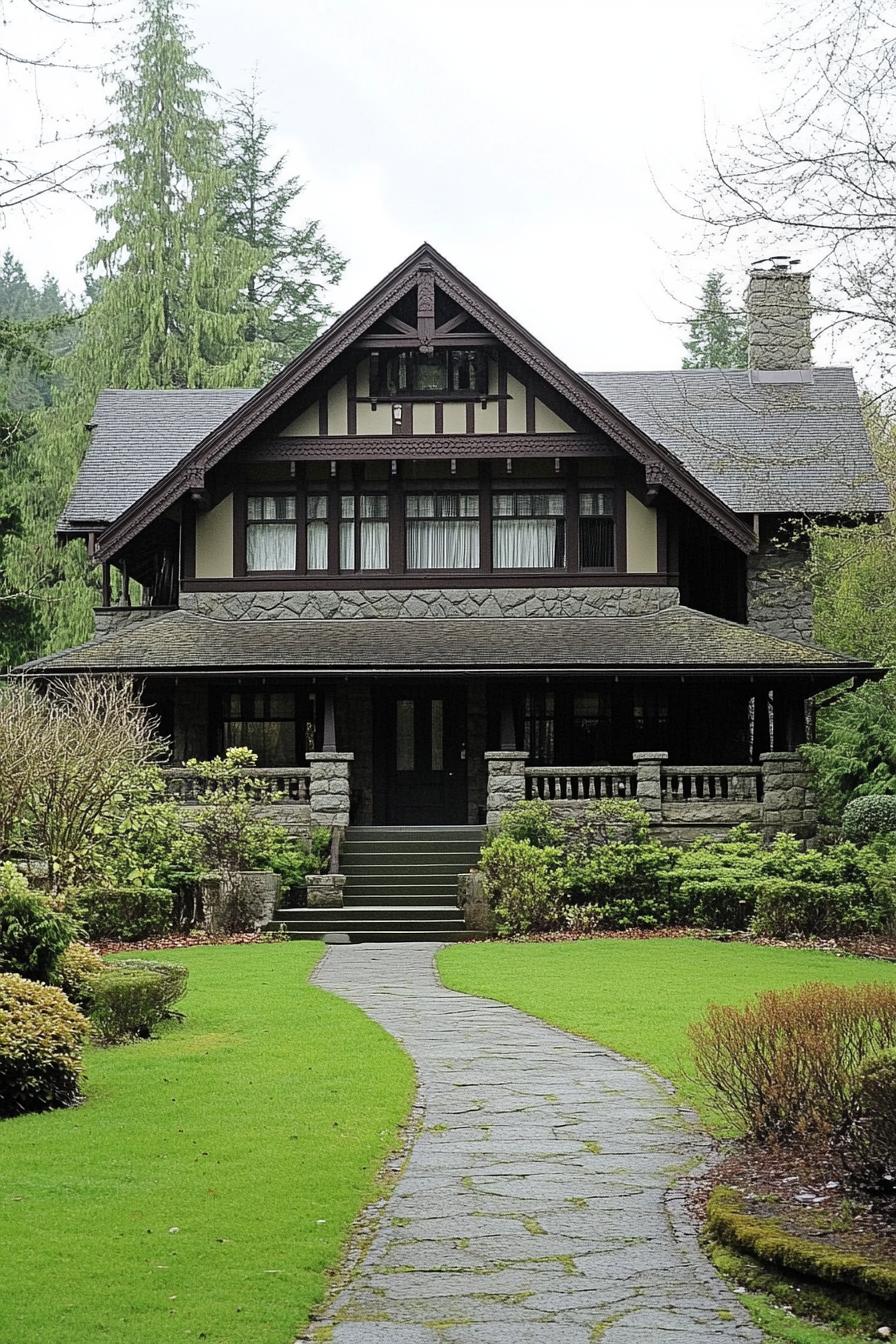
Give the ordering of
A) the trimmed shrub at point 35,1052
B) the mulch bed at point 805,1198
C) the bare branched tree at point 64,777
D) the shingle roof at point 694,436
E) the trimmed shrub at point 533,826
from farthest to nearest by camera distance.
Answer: the shingle roof at point 694,436 < the trimmed shrub at point 533,826 < the bare branched tree at point 64,777 < the trimmed shrub at point 35,1052 < the mulch bed at point 805,1198

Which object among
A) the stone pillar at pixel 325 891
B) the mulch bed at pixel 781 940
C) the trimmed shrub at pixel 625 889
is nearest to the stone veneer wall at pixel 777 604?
the trimmed shrub at pixel 625 889

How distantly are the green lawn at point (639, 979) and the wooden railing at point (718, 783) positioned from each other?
417cm

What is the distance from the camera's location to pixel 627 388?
30.2 meters

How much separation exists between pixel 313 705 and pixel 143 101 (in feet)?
80.5

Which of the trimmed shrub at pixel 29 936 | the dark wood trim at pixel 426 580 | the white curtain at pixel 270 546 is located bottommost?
the trimmed shrub at pixel 29 936

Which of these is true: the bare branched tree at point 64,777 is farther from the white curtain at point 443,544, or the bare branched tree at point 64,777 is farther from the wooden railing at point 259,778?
the white curtain at point 443,544

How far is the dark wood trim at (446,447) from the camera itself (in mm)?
24641

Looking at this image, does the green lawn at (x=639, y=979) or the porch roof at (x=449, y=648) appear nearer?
the green lawn at (x=639, y=979)

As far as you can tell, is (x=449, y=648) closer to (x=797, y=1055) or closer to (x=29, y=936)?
(x=29, y=936)

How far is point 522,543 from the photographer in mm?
25484

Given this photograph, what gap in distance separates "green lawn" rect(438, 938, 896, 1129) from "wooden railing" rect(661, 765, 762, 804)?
4174mm

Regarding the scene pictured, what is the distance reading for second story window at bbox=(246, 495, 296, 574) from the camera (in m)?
25.5

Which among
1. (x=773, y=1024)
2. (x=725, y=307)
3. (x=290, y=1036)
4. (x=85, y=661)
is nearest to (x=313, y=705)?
(x=85, y=661)

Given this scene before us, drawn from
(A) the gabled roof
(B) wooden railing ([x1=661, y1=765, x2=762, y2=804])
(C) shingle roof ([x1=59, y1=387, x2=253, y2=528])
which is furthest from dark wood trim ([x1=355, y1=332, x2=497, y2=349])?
(B) wooden railing ([x1=661, y1=765, x2=762, y2=804])
